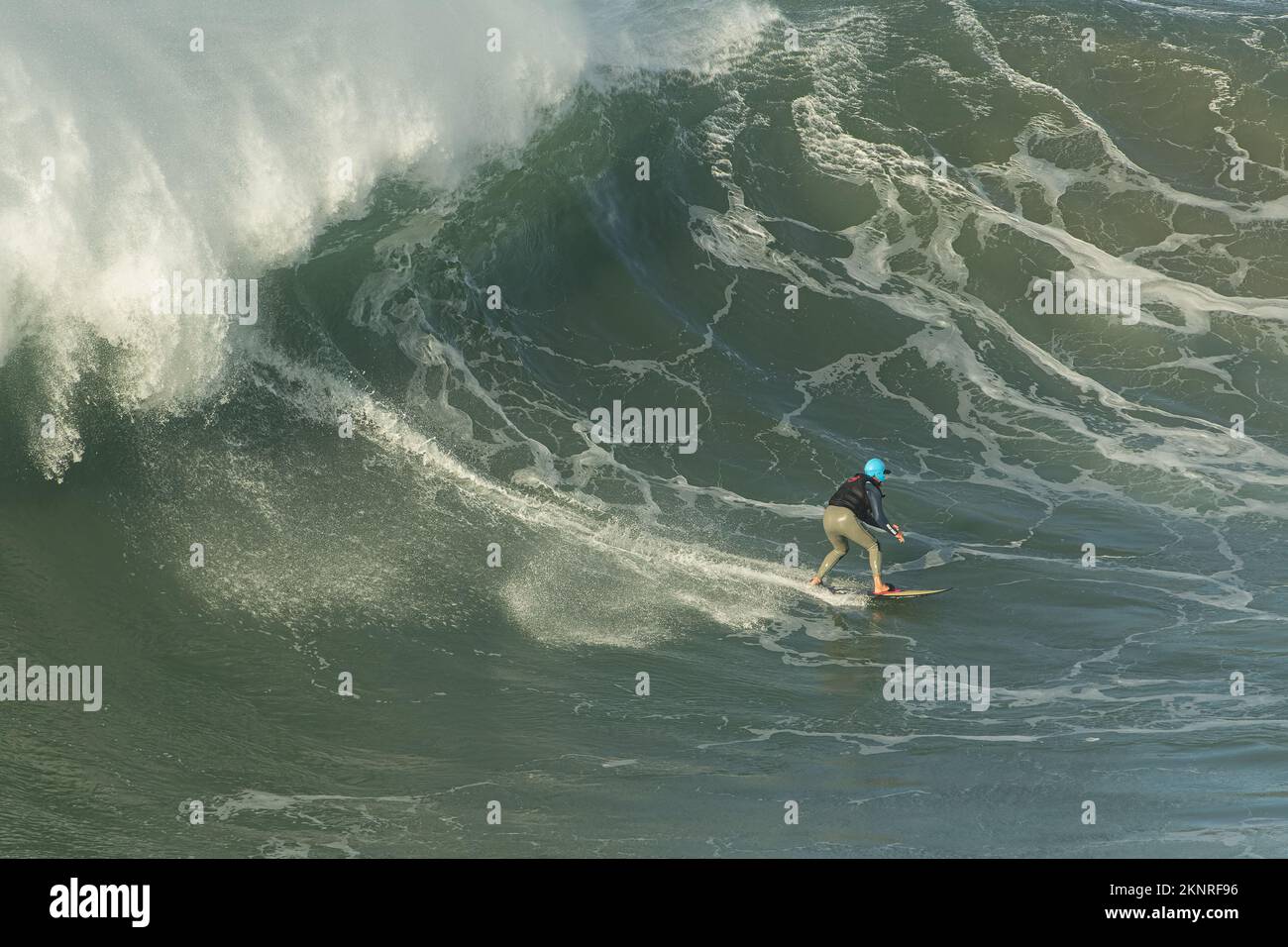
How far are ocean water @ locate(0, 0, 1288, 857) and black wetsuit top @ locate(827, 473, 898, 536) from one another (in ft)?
2.56

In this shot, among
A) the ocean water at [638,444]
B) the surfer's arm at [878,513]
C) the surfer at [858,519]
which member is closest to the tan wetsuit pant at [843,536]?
the surfer at [858,519]

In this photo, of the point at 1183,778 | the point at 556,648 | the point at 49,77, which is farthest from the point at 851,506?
the point at 49,77

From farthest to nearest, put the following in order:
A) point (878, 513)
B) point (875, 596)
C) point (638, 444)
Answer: point (638, 444)
point (878, 513)
point (875, 596)

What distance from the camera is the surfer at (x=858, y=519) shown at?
1247cm

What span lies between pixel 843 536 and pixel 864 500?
39 centimetres

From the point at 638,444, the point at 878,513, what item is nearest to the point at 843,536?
the point at 878,513

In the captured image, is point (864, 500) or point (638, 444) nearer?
point (864, 500)

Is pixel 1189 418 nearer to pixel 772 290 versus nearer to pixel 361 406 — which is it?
pixel 772 290

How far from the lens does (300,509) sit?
491 inches

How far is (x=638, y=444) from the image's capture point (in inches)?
598

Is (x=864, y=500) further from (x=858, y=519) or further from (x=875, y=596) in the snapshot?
(x=875, y=596)

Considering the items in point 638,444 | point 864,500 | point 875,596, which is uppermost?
point 638,444

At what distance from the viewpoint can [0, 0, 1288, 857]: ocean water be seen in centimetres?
873

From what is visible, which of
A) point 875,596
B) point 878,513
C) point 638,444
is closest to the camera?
point 875,596
